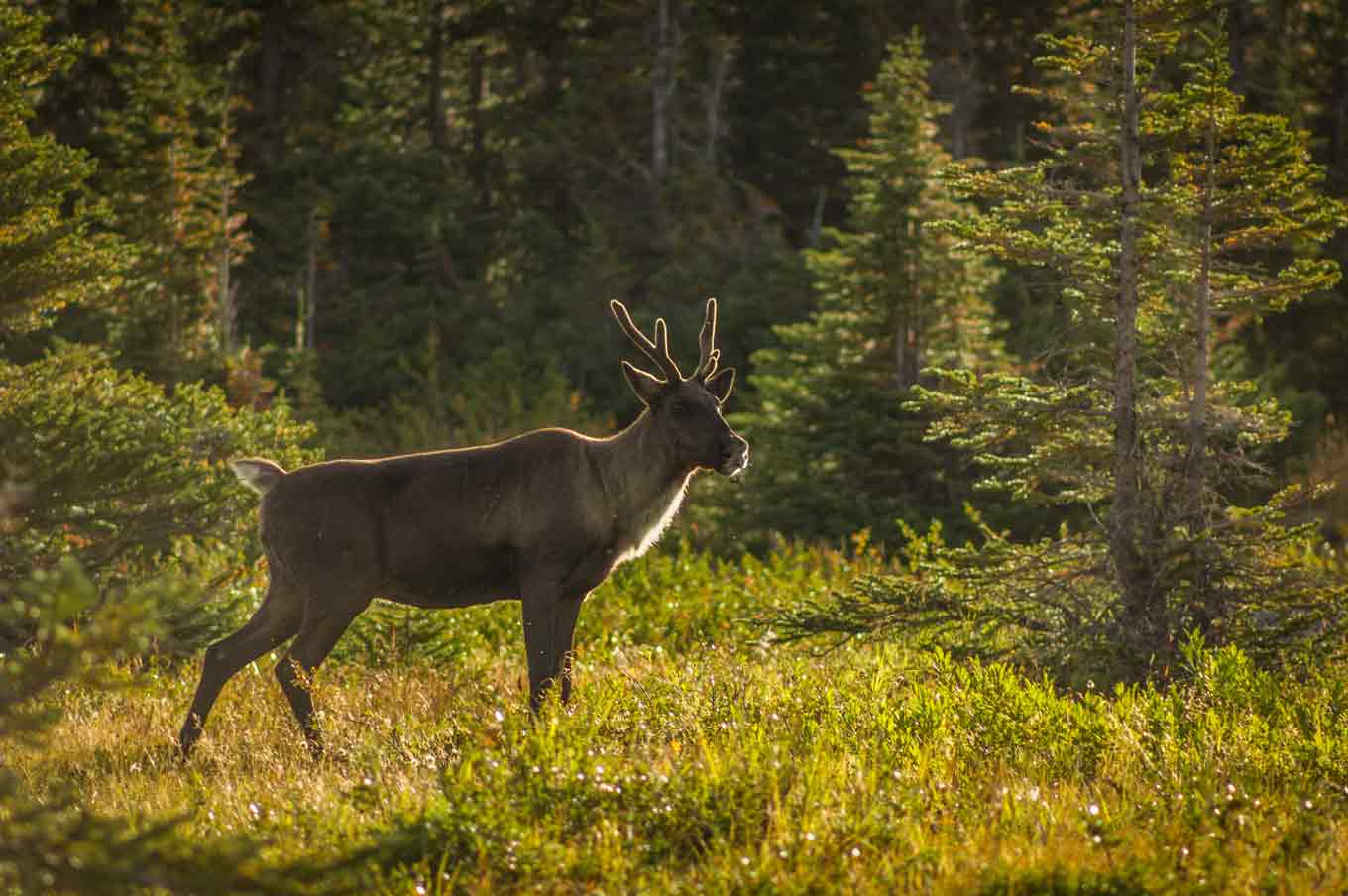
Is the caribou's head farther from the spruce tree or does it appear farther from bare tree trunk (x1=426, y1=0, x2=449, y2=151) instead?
bare tree trunk (x1=426, y1=0, x2=449, y2=151)

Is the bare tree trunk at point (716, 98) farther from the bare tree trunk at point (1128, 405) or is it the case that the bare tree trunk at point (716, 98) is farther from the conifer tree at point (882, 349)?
the bare tree trunk at point (1128, 405)

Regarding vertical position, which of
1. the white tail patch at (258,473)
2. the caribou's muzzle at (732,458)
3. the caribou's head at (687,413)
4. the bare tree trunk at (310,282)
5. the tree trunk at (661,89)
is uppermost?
the tree trunk at (661,89)

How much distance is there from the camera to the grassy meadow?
16.7 ft

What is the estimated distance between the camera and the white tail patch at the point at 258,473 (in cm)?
831

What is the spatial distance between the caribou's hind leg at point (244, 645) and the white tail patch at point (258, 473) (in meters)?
0.61

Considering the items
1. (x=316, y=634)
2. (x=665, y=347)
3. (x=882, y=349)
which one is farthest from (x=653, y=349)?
(x=882, y=349)

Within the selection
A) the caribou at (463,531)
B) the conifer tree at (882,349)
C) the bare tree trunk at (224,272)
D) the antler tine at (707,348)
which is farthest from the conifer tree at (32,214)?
the bare tree trunk at (224,272)

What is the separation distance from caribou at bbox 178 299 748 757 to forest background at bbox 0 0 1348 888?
1289 millimetres

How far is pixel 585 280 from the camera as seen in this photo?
35.2 meters

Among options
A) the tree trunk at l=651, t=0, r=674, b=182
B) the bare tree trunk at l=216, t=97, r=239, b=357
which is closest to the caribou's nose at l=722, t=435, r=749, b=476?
the bare tree trunk at l=216, t=97, r=239, b=357

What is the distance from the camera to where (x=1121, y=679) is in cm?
917

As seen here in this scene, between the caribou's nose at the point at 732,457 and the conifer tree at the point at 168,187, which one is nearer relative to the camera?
the caribou's nose at the point at 732,457

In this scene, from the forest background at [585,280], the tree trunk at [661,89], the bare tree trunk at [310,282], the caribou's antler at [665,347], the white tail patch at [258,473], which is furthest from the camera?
the tree trunk at [661,89]

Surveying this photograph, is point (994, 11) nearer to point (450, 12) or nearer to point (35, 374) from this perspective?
point (450, 12)
